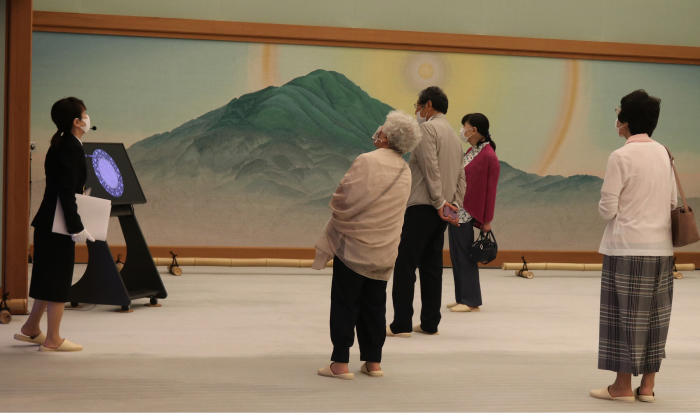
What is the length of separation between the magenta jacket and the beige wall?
4041 mm

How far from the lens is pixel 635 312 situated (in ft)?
10.9

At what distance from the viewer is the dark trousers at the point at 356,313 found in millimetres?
3705

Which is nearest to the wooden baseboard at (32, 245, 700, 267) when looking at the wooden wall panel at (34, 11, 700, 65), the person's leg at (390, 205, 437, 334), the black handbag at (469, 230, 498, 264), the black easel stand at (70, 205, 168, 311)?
the wooden wall panel at (34, 11, 700, 65)

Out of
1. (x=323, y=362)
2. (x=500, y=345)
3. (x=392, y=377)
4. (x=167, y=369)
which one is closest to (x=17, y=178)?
(x=167, y=369)

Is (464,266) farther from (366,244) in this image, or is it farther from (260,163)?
(260,163)

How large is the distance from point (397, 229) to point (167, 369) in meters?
1.34

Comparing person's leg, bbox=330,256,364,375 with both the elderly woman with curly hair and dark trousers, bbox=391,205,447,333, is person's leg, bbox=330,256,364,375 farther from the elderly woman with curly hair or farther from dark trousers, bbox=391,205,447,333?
dark trousers, bbox=391,205,447,333

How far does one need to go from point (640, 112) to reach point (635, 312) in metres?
0.90

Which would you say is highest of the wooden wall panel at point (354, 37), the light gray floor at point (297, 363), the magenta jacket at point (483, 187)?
Answer: the wooden wall panel at point (354, 37)

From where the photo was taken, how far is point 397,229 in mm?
3797

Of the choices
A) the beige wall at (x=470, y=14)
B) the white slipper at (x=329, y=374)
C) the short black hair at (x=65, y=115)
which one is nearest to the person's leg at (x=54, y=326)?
the short black hair at (x=65, y=115)

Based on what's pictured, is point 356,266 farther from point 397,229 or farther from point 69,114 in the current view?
point 69,114

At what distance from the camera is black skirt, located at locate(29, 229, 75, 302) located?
13.5 ft

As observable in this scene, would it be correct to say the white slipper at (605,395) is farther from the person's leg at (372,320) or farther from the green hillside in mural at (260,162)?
the green hillside in mural at (260,162)
